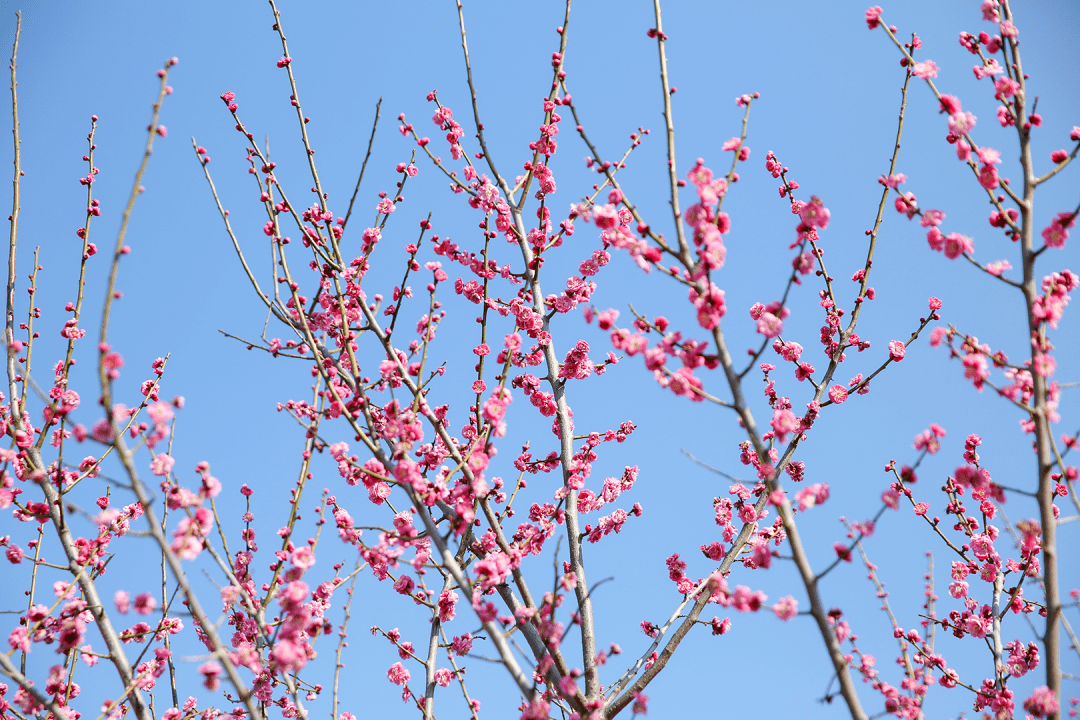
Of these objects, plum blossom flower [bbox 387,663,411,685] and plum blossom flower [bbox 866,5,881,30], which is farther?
plum blossom flower [bbox 387,663,411,685]

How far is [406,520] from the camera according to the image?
4.33 m

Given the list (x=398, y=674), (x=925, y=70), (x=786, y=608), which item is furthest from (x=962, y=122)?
(x=398, y=674)

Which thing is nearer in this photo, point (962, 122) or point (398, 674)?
point (962, 122)

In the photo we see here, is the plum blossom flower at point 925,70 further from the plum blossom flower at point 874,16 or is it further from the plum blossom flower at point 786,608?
the plum blossom flower at point 786,608

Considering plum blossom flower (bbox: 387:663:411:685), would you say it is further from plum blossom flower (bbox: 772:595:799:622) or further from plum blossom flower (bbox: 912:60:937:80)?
plum blossom flower (bbox: 912:60:937:80)

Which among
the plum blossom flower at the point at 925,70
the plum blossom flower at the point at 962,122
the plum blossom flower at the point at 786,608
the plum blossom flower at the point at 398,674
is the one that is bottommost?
the plum blossom flower at the point at 786,608

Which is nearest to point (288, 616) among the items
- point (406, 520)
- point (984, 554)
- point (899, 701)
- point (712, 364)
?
point (406, 520)

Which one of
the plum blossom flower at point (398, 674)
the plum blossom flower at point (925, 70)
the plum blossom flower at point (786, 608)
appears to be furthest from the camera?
the plum blossom flower at point (398, 674)

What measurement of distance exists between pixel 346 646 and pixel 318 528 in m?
1.50

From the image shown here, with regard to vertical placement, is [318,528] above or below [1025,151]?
below

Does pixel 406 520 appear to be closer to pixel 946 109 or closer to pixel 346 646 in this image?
pixel 346 646

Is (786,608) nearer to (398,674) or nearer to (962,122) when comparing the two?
(962,122)

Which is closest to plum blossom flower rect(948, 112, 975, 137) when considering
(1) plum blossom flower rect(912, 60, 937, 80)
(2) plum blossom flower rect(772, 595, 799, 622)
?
(1) plum blossom flower rect(912, 60, 937, 80)

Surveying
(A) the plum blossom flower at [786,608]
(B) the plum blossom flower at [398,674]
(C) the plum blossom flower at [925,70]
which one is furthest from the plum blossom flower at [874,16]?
(B) the plum blossom flower at [398,674]
